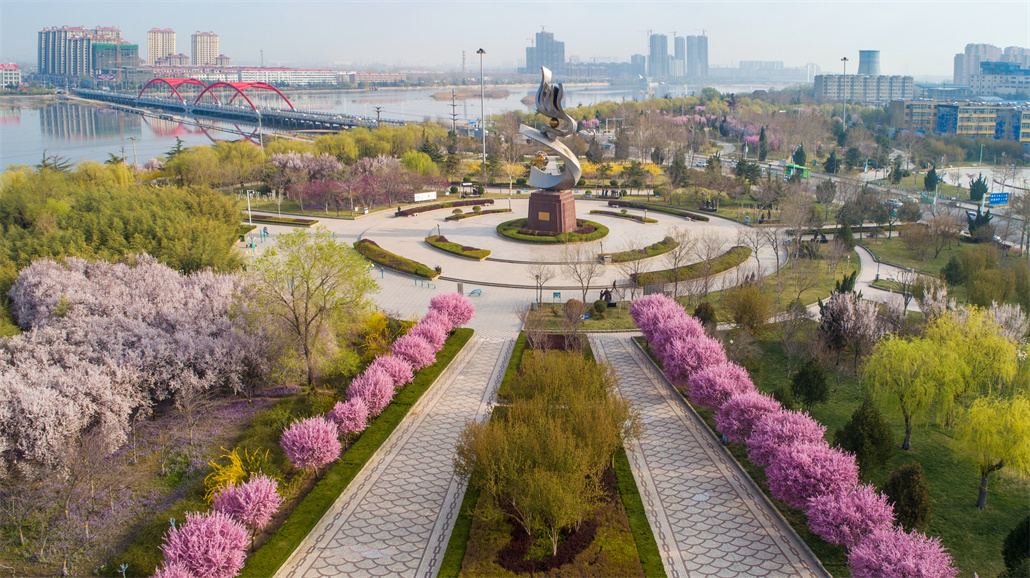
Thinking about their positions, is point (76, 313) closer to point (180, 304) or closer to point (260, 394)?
point (180, 304)

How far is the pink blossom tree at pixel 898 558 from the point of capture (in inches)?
395

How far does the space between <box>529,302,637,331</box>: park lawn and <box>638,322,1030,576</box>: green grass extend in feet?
21.6

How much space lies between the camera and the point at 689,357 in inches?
692

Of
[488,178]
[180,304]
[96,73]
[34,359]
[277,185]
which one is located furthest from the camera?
[96,73]

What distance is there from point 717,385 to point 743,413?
127 cm

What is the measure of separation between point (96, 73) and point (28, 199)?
156657mm

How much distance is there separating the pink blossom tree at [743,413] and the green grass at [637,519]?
88.9 inches

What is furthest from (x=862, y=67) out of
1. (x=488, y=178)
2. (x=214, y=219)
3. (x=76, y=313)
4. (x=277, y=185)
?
(x=76, y=313)

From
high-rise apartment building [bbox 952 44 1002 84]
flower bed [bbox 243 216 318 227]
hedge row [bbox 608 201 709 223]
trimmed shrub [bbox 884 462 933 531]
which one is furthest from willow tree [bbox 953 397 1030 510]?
high-rise apartment building [bbox 952 44 1002 84]

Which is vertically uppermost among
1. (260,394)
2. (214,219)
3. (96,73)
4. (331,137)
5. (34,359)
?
(96,73)

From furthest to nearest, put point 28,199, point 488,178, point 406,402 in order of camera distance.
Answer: point 488,178 → point 28,199 → point 406,402

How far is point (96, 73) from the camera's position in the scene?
159m

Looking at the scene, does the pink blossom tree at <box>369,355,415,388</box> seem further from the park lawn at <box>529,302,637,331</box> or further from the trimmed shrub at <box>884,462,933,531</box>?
the trimmed shrub at <box>884,462,933,531</box>

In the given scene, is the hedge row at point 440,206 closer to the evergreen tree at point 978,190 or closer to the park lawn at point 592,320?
the park lawn at point 592,320
